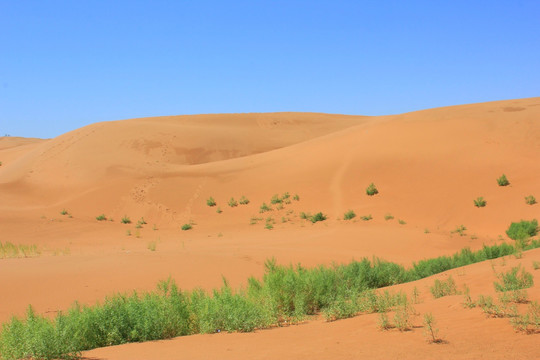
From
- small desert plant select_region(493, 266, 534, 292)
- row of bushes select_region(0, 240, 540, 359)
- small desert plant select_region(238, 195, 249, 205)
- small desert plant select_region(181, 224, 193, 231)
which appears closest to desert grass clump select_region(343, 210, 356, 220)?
small desert plant select_region(238, 195, 249, 205)

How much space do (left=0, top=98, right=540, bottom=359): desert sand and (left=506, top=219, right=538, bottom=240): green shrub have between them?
775 mm

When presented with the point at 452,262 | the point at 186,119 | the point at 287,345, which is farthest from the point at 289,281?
the point at 186,119

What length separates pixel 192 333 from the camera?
7957 millimetres

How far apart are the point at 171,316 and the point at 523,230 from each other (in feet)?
52.5

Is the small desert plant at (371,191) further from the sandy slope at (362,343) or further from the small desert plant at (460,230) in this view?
the sandy slope at (362,343)

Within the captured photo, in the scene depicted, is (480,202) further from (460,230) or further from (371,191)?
(371,191)

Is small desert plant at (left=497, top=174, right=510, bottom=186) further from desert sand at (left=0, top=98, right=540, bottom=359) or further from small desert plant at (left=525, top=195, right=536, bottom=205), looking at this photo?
small desert plant at (left=525, top=195, right=536, bottom=205)

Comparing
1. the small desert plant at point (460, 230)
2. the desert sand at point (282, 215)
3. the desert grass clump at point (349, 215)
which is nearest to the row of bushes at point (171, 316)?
the desert sand at point (282, 215)

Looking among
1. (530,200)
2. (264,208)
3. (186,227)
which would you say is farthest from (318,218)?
(530,200)

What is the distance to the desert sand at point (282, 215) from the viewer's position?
271 inches

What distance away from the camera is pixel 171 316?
303 inches

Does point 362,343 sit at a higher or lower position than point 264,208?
lower

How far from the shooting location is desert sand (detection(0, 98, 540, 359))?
→ 6.89 m

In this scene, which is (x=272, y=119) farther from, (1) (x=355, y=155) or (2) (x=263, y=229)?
(2) (x=263, y=229)
